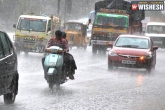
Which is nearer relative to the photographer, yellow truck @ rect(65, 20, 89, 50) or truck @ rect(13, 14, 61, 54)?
truck @ rect(13, 14, 61, 54)

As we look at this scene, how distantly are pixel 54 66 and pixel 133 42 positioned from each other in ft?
29.3

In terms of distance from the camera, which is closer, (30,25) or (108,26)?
(30,25)

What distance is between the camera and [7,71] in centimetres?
1096

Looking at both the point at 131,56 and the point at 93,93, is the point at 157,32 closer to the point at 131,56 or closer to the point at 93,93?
the point at 131,56

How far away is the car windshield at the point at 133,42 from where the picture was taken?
22922 mm

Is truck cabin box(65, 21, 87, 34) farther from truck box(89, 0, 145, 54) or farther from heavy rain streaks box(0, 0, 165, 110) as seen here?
heavy rain streaks box(0, 0, 165, 110)

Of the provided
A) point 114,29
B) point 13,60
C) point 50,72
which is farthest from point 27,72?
point 114,29

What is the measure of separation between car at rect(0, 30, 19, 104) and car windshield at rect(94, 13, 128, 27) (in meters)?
23.7

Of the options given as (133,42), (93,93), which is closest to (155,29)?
(133,42)

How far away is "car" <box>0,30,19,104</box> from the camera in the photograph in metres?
10.7

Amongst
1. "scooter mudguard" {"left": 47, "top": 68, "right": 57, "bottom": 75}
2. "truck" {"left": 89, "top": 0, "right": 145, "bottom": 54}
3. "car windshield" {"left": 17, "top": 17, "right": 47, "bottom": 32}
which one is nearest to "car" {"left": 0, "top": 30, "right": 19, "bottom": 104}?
"scooter mudguard" {"left": 47, "top": 68, "right": 57, "bottom": 75}

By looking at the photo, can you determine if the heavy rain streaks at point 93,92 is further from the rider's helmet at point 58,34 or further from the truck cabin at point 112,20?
the truck cabin at point 112,20

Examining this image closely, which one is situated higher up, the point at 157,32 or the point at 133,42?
the point at 133,42

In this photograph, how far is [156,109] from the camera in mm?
11398
